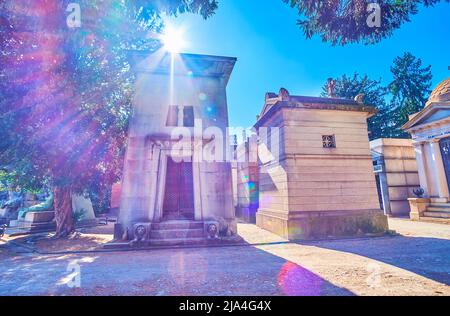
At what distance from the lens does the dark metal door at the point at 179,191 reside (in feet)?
33.3

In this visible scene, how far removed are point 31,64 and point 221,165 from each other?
823 cm

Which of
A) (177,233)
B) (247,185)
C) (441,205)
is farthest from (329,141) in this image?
(441,205)

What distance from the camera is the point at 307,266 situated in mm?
5609

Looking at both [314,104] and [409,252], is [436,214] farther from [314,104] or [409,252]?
[314,104]

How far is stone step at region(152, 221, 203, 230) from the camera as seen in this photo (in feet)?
30.2

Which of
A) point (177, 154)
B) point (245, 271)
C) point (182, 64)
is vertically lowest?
point (245, 271)

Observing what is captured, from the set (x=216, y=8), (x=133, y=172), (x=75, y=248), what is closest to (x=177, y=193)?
(x=133, y=172)

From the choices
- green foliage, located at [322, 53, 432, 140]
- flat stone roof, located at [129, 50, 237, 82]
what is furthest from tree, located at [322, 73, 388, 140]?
flat stone roof, located at [129, 50, 237, 82]

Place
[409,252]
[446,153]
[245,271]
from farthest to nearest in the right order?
1. [446,153]
2. [409,252]
3. [245,271]

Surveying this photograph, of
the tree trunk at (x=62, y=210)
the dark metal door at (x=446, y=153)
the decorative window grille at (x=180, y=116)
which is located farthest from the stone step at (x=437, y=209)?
the tree trunk at (x=62, y=210)

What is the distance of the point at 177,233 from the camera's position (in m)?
9.05

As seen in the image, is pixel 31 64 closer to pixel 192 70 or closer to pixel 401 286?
pixel 192 70

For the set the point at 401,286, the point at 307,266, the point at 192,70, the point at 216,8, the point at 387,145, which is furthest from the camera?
the point at 387,145

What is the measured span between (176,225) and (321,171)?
694 cm
